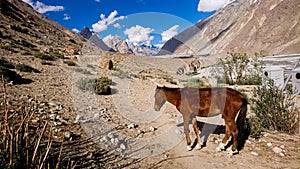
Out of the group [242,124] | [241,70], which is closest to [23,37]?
[241,70]

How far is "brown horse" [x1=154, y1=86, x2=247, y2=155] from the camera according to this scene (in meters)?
6.90

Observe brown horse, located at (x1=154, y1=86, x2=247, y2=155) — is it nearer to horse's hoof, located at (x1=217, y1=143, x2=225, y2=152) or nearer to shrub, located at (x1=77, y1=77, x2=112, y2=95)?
horse's hoof, located at (x1=217, y1=143, x2=225, y2=152)

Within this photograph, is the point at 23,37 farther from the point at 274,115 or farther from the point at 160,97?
the point at 274,115

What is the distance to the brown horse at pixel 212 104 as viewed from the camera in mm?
6898

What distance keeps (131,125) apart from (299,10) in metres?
138

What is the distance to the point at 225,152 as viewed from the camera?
7340 mm

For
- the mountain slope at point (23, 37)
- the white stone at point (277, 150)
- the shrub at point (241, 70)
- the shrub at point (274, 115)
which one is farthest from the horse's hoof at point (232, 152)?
the mountain slope at point (23, 37)

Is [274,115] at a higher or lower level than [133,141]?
higher

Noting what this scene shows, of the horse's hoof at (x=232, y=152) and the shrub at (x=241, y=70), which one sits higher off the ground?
the shrub at (x=241, y=70)

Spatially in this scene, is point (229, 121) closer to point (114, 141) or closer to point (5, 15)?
point (114, 141)

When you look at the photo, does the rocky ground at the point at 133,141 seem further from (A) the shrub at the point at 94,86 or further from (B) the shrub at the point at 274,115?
(A) the shrub at the point at 94,86

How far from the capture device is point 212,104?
705 centimetres

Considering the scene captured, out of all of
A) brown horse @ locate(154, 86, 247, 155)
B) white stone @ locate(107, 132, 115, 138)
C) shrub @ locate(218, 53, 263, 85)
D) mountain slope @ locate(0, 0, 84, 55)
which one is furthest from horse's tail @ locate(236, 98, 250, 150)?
mountain slope @ locate(0, 0, 84, 55)

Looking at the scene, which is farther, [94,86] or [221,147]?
[94,86]
